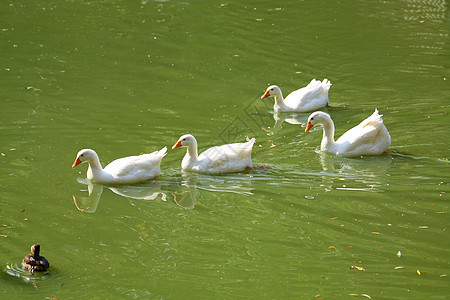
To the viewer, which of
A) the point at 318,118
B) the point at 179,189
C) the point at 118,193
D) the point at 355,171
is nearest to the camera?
the point at 118,193

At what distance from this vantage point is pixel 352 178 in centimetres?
1017

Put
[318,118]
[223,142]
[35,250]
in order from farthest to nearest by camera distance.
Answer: [223,142]
[318,118]
[35,250]

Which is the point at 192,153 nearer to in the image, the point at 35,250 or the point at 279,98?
the point at 279,98

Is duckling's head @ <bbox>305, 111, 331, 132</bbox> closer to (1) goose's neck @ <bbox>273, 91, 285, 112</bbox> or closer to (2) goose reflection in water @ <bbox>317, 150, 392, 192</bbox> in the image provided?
(2) goose reflection in water @ <bbox>317, 150, 392, 192</bbox>

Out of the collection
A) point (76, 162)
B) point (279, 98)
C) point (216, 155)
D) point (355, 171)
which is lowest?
point (355, 171)

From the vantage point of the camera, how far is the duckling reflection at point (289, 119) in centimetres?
1272

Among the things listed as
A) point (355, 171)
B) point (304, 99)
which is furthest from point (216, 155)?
point (304, 99)

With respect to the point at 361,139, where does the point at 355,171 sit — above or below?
below

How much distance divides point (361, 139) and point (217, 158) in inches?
96.8

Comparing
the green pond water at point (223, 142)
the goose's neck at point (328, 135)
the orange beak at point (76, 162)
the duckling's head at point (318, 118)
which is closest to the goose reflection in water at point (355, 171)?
the green pond water at point (223, 142)

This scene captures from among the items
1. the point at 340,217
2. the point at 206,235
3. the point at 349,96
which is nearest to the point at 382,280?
the point at 340,217

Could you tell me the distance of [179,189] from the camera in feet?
32.3

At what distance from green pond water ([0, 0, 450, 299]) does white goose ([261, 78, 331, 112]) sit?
0.22 metres

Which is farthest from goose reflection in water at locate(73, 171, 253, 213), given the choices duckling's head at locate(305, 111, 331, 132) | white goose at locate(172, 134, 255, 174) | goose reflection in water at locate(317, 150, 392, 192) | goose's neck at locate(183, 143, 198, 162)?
duckling's head at locate(305, 111, 331, 132)
